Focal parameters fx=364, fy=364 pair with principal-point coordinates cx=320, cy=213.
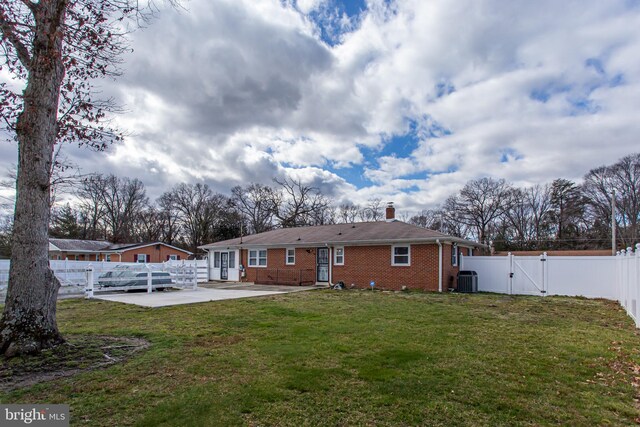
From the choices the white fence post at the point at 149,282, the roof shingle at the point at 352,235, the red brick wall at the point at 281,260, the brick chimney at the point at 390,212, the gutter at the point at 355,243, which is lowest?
the white fence post at the point at 149,282

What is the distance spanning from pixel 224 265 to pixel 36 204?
18.8 metres

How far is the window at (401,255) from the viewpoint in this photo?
1697 cm

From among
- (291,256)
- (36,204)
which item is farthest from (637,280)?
(291,256)

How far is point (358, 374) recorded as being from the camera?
15.4 feet

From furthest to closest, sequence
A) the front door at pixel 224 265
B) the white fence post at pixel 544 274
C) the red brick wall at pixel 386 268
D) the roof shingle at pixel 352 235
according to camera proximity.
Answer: the front door at pixel 224 265 → the roof shingle at pixel 352 235 → the red brick wall at pixel 386 268 → the white fence post at pixel 544 274

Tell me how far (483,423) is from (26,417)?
431 cm

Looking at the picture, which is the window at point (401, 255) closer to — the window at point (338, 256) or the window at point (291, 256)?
the window at point (338, 256)

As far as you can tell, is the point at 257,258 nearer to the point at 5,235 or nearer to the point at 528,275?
the point at 528,275

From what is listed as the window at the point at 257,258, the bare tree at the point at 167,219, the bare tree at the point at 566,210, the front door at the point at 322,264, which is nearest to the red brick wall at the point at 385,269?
the front door at the point at 322,264

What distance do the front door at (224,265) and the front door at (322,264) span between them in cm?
709

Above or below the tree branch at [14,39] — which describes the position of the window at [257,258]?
below

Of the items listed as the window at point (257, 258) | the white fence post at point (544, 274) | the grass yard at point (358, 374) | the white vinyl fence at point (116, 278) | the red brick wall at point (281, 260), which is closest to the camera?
the grass yard at point (358, 374)

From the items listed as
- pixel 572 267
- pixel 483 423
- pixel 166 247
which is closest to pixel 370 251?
pixel 572 267

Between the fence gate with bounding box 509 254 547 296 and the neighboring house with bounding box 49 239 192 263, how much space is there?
3300cm
